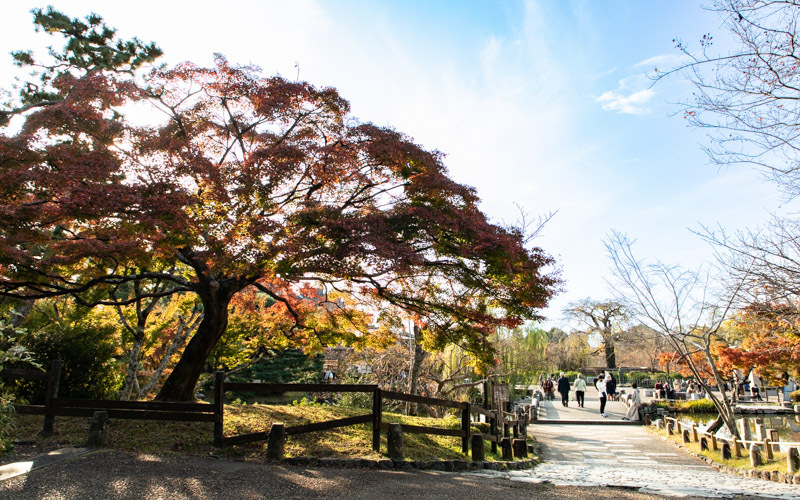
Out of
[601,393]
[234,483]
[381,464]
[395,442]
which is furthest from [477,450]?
[601,393]

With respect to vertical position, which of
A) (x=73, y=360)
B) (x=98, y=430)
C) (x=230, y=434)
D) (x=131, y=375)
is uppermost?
(x=73, y=360)

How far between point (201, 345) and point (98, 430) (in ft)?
9.96

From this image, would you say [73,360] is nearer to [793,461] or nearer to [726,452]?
[793,461]

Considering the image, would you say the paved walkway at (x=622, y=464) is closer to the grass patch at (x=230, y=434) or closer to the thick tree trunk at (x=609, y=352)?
the grass patch at (x=230, y=434)

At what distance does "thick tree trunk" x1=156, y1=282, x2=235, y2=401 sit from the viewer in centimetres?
927

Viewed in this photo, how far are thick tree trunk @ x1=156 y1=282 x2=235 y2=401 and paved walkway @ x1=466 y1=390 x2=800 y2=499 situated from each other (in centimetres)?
552

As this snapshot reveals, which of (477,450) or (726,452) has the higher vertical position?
(477,450)

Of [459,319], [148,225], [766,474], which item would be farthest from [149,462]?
[766,474]

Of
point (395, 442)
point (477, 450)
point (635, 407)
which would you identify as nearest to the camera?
point (395, 442)

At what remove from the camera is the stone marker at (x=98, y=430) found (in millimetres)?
6488

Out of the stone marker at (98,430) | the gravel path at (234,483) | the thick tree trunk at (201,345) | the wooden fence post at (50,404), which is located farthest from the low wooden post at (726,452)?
the wooden fence post at (50,404)

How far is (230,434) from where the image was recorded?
748 cm

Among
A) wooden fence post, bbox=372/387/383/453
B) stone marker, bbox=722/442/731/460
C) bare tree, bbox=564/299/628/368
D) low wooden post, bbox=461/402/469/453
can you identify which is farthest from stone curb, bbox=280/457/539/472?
bare tree, bbox=564/299/628/368

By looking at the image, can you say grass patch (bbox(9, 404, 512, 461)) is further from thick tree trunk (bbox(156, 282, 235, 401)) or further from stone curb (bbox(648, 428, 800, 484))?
stone curb (bbox(648, 428, 800, 484))
